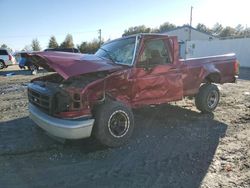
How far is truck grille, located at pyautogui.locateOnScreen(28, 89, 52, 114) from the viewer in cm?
496

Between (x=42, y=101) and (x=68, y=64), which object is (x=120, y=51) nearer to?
(x=68, y=64)

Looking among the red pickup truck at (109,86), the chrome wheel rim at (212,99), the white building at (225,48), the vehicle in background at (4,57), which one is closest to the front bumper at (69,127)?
the red pickup truck at (109,86)

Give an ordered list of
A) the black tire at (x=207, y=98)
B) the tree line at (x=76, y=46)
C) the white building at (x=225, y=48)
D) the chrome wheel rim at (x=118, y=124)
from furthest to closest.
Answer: the tree line at (x=76, y=46) → the white building at (x=225, y=48) → the black tire at (x=207, y=98) → the chrome wheel rim at (x=118, y=124)

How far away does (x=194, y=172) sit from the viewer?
4.23 meters

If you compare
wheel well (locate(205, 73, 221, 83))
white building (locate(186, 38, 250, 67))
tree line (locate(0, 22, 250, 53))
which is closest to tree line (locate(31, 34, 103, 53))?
tree line (locate(0, 22, 250, 53))

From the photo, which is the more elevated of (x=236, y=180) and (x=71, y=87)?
(x=71, y=87)

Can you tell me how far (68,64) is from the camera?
4977 millimetres

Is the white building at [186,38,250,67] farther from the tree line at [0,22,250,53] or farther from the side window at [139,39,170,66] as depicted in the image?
the side window at [139,39,170,66]

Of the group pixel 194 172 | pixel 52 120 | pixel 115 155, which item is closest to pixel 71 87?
pixel 52 120

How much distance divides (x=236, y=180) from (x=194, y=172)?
1.92 ft

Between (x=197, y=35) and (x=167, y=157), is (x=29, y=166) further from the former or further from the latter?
(x=197, y=35)

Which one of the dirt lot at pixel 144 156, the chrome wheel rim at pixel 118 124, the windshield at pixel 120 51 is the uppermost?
the windshield at pixel 120 51

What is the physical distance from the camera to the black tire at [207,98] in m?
7.46

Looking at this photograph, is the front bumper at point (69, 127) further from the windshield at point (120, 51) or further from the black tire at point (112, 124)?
the windshield at point (120, 51)
